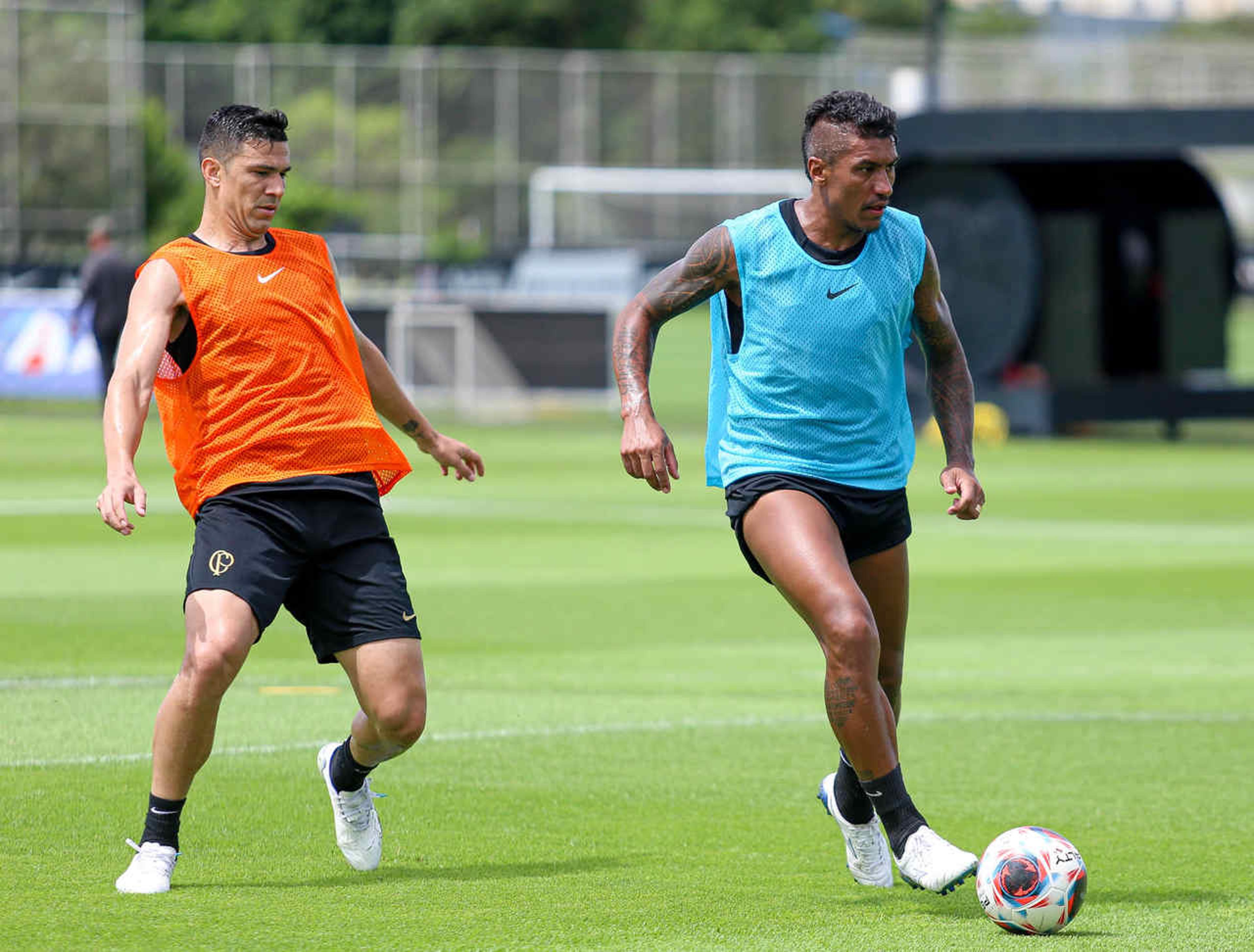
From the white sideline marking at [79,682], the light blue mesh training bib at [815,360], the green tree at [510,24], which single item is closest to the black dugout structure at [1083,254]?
the white sideline marking at [79,682]

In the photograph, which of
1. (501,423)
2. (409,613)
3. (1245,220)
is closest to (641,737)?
(409,613)

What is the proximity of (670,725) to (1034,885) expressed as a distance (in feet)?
11.7

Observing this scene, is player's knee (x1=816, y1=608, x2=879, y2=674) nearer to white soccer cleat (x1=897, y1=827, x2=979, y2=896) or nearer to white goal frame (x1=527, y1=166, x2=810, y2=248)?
white soccer cleat (x1=897, y1=827, x2=979, y2=896)

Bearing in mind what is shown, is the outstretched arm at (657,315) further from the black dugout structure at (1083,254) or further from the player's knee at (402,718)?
the black dugout structure at (1083,254)

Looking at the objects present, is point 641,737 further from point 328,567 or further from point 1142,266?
point 1142,266

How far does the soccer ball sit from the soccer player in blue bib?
342mm

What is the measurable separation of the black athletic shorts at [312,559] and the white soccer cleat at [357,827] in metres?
0.40

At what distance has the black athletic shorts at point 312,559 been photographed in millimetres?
Result: 6320

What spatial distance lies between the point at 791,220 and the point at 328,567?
163cm

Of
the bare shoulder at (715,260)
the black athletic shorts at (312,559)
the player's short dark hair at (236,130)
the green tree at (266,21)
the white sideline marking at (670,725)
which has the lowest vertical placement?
the white sideline marking at (670,725)

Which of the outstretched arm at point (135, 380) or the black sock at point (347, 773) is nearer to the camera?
the outstretched arm at point (135, 380)

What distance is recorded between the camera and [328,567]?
649cm

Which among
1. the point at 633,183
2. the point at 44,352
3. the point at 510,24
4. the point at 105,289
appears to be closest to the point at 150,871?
the point at 105,289

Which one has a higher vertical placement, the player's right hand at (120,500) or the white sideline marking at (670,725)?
the player's right hand at (120,500)
